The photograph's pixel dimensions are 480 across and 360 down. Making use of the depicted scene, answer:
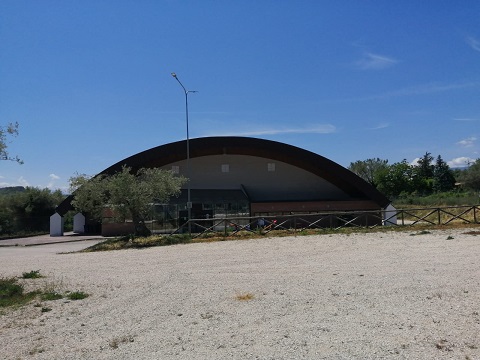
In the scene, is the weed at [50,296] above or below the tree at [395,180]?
below

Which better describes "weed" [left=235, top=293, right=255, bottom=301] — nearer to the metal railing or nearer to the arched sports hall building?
the metal railing

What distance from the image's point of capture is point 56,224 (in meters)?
45.7

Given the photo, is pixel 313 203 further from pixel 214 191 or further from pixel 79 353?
pixel 79 353

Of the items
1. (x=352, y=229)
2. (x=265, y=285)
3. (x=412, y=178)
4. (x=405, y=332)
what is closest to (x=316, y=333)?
(x=405, y=332)

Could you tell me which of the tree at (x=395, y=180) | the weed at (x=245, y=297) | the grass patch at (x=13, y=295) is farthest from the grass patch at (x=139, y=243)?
the tree at (x=395, y=180)

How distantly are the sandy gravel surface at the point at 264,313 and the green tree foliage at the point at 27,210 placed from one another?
41688mm

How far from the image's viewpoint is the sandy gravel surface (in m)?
6.14

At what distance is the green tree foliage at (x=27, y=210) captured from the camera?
168 ft

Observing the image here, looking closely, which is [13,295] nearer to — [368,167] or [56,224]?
[56,224]

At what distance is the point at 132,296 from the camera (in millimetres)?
10062

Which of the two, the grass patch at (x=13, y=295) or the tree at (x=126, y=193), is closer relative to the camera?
the grass patch at (x=13, y=295)

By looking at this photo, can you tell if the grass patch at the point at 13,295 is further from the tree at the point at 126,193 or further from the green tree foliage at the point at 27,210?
the green tree foliage at the point at 27,210

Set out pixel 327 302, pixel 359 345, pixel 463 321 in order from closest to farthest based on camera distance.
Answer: pixel 359 345
pixel 463 321
pixel 327 302

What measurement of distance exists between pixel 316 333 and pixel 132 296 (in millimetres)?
4954
